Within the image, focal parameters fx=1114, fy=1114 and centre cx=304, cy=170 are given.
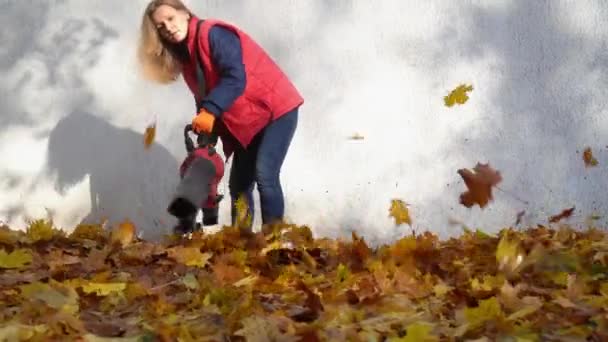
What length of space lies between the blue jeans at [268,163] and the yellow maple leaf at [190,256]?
1.13 meters

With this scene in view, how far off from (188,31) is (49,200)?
1.35 metres

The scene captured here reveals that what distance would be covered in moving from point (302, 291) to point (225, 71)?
6.83 ft

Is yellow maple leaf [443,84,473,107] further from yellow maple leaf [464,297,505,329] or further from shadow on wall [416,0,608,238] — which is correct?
yellow maple leaf [464,297,505,329]

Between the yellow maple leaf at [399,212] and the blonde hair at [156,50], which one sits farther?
the yellow maple leaf at [399,212]

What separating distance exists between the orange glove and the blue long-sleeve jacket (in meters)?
0.02

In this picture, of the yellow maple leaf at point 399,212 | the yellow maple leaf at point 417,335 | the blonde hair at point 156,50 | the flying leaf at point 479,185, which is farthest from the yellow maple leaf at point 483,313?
the yellow maple leaf at point 399,212

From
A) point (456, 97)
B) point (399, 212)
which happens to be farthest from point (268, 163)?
point (456, 97)

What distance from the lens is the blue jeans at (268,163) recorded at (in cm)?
507

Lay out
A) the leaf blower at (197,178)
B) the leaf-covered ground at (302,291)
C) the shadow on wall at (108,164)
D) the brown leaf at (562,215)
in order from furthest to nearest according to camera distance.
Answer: the shadow on wall at (108,164) → the brown leaf at (562,215) → the leaf blower at (197,178) → the leaf-covered ground at (302,291)

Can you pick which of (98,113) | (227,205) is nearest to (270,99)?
(227,205)

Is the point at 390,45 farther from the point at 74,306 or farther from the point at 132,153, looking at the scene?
the point at 74,306

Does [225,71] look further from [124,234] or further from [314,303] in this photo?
[314,303]

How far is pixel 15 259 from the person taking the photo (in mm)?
3895

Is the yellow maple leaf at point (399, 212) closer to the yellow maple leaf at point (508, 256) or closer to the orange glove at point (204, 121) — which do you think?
the orange glove at point (204, 121)
